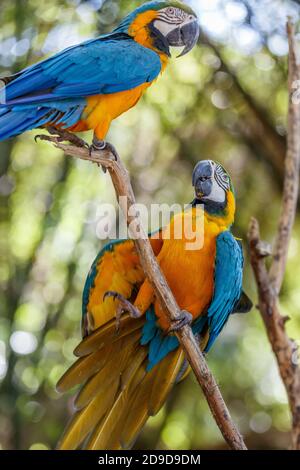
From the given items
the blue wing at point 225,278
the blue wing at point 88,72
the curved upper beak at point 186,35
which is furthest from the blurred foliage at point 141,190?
the blue wing at point 225,278

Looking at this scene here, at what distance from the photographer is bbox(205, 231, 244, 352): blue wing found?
2.17m

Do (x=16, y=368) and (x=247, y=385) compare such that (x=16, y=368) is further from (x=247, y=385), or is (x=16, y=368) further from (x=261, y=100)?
(x=261, y=100)

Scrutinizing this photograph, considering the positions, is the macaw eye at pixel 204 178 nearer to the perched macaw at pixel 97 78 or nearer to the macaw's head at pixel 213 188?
the macaw's head at pixel 213 188

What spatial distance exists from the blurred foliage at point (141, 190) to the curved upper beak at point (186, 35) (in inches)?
60.0

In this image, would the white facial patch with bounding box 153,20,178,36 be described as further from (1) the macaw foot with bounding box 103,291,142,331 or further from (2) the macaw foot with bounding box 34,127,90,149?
(1) the macaw foot with bounding box 103,291,142,331

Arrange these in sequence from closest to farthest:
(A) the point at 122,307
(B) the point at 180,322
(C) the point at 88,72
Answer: (C) the point at 88,72
(B) the point at 180,322
(A) the point at 122,307

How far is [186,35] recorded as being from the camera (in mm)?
2164

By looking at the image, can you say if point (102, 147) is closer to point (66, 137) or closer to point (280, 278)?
point (66, 137)

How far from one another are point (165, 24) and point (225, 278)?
852mm

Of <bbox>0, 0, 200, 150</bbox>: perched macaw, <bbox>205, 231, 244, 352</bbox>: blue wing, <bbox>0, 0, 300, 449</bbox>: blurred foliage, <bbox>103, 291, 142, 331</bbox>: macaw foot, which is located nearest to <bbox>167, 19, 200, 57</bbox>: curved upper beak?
<bbox>0, 0, 200, 150</bbox>: perched macaw

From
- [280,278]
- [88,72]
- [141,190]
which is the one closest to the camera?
[88,72]

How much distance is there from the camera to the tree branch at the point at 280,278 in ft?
9.64

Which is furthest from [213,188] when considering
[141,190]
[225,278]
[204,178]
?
[141,190]
